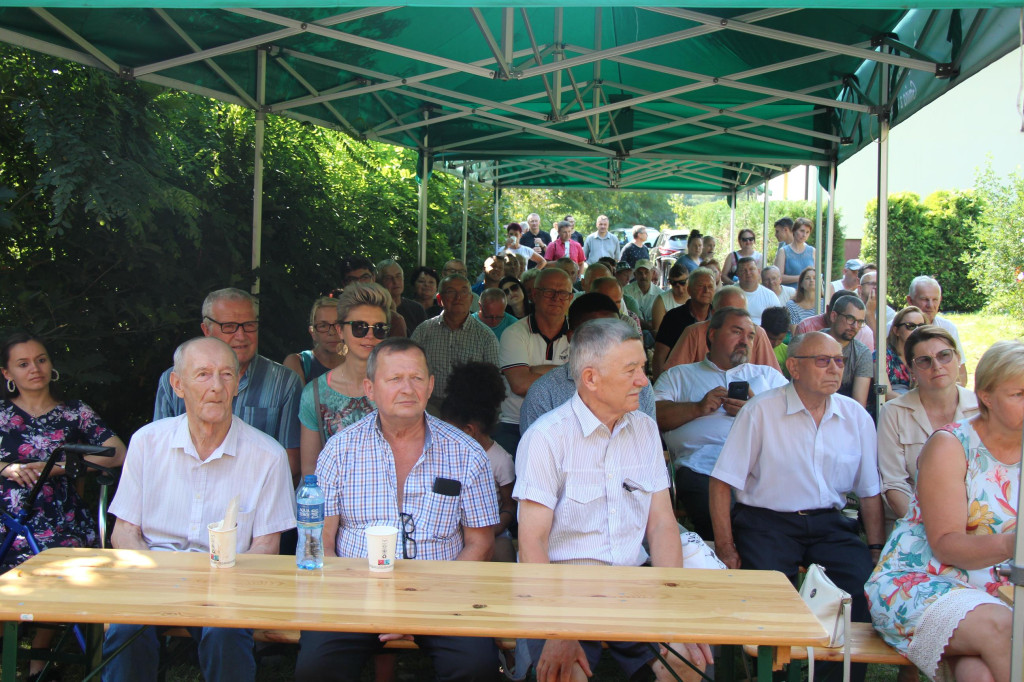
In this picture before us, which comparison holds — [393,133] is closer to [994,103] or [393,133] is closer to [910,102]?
[910,102]

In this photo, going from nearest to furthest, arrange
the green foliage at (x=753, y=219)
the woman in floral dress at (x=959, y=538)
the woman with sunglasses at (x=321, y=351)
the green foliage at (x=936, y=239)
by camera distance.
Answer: the woman in floral dress at (x=959, y=538) < the woman with sunglasses at (x=321, y=351) < the green foliage at (x=936, y=239) < the green foliage at (x=753, y=219)

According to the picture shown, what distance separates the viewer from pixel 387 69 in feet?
19.8

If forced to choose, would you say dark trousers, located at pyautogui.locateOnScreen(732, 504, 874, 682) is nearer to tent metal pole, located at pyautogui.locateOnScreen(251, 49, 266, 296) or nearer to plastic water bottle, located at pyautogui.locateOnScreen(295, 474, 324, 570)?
plastic water bottle, located at pyautogui.locateOnScreen(295, 474, 324, 570)

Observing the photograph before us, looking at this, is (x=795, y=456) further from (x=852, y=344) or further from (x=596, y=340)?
(x=852, y=344)

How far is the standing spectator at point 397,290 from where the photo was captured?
22.8 ft

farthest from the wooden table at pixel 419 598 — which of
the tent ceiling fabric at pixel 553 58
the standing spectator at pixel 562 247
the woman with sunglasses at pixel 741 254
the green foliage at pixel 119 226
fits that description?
the standing spectator at pixel 562 247

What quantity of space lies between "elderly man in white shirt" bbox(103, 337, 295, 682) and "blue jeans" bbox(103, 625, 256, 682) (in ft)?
0.30

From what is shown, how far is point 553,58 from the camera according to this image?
6.00m

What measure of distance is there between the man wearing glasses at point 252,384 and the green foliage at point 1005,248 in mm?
10257

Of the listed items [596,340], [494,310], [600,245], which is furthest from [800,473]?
[600,245]

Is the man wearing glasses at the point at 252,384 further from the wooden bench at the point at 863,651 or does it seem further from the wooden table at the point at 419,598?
the wooden bench at the point at 863,651

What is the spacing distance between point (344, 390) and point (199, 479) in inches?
32.7

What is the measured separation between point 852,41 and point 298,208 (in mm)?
4049

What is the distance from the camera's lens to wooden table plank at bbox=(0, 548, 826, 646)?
2.05 meters
